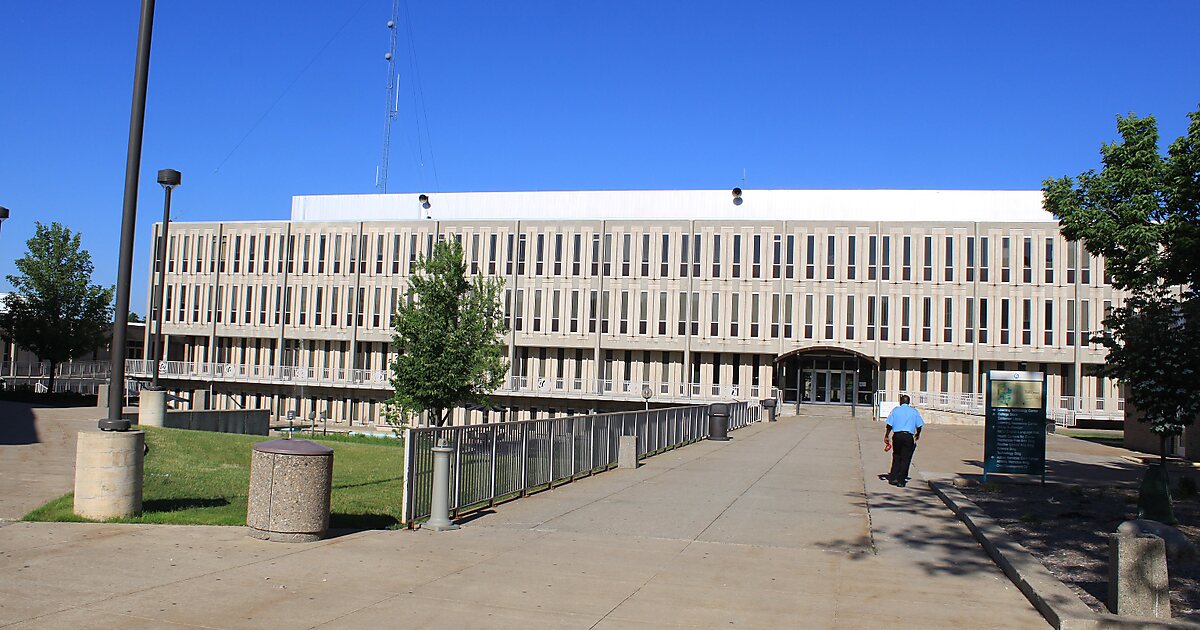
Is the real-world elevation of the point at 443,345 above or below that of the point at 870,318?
below

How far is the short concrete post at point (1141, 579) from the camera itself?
7141 mm

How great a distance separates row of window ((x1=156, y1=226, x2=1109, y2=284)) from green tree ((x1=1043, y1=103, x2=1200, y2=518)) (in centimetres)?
4001

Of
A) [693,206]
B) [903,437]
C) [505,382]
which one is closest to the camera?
[903,437]

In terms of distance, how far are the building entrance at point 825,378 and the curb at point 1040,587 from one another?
47.8 m

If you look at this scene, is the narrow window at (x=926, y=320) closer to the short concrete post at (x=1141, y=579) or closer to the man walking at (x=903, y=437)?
the man walking at (x=903, y=437)

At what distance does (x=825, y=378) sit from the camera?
60531mm

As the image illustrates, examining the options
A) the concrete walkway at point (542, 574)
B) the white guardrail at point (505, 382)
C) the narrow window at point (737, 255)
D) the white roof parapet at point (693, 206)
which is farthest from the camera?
the white roof parapet at point (693, 206)

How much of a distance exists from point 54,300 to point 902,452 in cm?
3987

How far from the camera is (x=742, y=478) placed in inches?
707

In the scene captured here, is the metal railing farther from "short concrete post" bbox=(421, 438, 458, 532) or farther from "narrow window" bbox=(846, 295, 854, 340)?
"short concrete post" bbox=(421, 438, 458, 532)

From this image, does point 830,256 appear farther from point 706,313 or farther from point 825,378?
point 706,313

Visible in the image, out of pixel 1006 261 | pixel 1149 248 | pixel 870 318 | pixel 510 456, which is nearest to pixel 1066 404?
pixel 1006 261

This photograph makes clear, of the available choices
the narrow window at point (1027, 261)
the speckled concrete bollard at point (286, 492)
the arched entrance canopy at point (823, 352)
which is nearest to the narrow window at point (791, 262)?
the arched entrance canopy at point (823, 352)

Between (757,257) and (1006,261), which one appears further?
(757,257)
